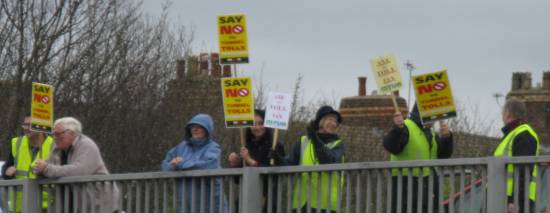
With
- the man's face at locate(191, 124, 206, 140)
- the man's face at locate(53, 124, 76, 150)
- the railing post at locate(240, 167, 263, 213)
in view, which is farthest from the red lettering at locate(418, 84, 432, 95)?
the man's face at locate(53, 124, 76, 150)

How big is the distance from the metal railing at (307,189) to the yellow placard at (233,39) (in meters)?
1.51

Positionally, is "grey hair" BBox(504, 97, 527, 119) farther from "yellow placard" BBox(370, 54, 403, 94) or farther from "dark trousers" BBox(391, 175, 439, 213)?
"yellow placard" BBox(370, 54, 403, 94)

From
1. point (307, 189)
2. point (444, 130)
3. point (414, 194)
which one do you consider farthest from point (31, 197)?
point (414, 194)

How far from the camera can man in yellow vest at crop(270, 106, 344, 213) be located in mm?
13492

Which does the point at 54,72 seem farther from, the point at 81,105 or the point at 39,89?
the point at 39,89

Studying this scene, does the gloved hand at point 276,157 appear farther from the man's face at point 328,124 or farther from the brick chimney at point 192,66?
the brick chimney at point 192,66

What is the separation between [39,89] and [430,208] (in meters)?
5.23

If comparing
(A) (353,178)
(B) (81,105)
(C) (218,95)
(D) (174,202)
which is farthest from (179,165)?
(C) (218,95)

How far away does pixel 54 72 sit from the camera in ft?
102

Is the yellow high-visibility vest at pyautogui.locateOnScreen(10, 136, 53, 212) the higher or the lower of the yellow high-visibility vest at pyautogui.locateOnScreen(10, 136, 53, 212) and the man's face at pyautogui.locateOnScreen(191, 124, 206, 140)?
the lower

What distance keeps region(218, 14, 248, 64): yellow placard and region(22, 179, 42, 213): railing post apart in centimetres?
195

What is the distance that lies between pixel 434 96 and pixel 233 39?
8.13ft

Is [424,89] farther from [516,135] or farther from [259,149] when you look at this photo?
[259,149]

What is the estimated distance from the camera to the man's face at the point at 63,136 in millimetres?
15281
